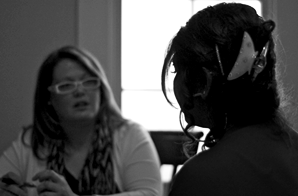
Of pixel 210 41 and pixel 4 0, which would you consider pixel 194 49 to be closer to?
pixel 210 41

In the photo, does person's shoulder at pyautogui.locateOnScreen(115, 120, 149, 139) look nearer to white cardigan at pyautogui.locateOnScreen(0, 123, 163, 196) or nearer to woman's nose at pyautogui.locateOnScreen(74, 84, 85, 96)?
white cardigan at pyautogui.locateOnScreen(0, 123, 163, 196)

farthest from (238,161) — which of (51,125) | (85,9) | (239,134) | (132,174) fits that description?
(85,9)

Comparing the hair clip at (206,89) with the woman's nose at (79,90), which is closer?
the hair clip at (206,89)

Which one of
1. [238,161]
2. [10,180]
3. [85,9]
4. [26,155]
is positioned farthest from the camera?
[85,9]

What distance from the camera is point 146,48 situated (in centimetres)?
288

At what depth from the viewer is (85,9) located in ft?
8.97

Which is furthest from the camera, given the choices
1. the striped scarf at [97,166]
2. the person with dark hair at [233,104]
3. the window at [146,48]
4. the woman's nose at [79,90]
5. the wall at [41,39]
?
the window at [146,48]

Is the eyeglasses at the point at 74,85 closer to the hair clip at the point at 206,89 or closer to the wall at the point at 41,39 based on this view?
the wall at the point at 41,39

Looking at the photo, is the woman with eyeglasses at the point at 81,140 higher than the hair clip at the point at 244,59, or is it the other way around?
the hair clip at the point at 244,59

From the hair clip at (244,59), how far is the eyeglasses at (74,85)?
1129mm

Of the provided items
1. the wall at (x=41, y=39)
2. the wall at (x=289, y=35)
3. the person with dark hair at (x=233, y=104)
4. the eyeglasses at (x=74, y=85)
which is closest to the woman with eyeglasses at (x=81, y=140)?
the eyeglasses at (x=74, y=85)

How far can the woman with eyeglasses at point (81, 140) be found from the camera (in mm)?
1892

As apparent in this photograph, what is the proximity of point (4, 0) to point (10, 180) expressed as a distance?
131 cm

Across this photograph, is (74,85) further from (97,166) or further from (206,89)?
(206,89)
